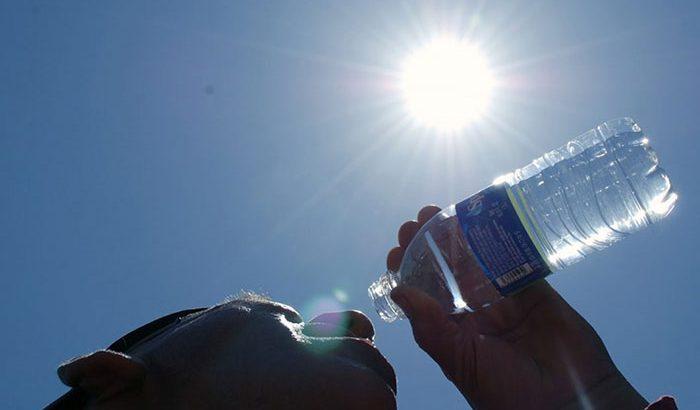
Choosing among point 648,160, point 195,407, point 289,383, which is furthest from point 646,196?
point 195,407

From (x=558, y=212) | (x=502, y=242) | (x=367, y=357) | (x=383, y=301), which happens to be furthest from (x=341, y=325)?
(x=558, y=212)

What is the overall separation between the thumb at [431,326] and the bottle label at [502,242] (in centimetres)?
37

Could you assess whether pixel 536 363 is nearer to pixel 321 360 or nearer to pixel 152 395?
pixel 321 360

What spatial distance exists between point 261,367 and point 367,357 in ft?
1.60

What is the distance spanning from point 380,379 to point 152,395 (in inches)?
33.4

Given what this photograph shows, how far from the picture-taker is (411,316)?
119 inches

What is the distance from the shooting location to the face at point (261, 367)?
203 cm

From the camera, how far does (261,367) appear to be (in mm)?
2104

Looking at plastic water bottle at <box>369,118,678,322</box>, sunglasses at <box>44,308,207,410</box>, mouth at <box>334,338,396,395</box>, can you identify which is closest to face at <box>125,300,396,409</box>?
mouth at <box>334,338,396,395</box>

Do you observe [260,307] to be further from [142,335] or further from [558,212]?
[558,212]

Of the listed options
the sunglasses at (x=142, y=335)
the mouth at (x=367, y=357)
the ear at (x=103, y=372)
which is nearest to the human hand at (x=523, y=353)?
the mouth at (x=367, y=357)

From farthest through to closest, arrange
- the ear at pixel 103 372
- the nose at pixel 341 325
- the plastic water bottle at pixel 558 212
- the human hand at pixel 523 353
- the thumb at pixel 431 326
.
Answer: the plastic water bottle at pixel 558 212 → the thumb at pixel 431 326 → the human hand at pixel 523 353 → the nose at pixel 341 325 → the ear at pixel 103 372

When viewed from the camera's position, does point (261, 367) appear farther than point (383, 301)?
No

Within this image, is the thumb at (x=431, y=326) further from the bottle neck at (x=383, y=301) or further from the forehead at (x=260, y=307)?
the bottle neck at (x=383, y=301)
